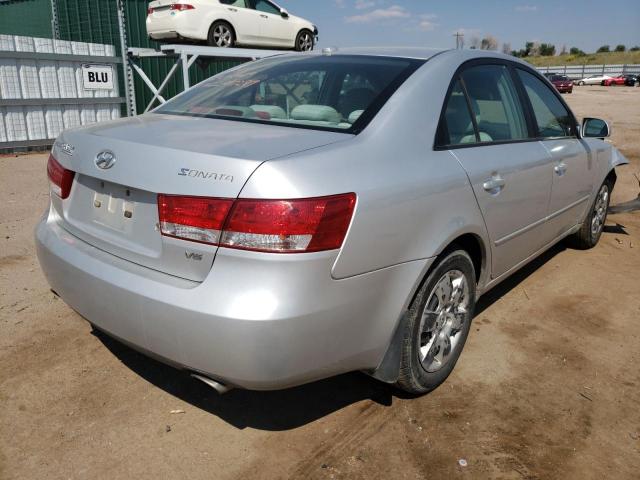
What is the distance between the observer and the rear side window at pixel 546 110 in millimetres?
3766

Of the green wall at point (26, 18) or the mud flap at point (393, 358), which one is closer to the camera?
the mud flap at point (393, 358)

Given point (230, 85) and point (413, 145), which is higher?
point (230, 85)

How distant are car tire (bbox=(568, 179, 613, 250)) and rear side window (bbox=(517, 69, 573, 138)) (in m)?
1.10

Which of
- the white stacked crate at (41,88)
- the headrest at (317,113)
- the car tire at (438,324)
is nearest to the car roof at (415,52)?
the headrest at (317,113)

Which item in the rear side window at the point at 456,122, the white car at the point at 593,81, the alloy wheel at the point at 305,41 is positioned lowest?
the white car at the point at 593,81

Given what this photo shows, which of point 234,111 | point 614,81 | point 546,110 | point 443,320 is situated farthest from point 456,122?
point 614,81

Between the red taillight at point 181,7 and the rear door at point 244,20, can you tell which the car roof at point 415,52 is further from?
the rear door at point 244,20

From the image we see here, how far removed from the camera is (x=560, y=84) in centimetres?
3944

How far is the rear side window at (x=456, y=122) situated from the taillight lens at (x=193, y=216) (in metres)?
1.16

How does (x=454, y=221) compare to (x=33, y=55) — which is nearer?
(x=454, y=221)

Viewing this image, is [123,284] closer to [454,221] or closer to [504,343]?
[454,221]

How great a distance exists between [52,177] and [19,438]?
120 cm

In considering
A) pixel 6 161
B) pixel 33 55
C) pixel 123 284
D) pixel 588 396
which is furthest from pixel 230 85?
pixel 33 55

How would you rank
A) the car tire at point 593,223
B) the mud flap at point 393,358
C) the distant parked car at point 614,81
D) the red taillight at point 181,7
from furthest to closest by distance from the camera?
the distant parked car at point 614,81
the red taillight at point 181,7
the car tire at point 593,223
the mud flap at point 393,358
